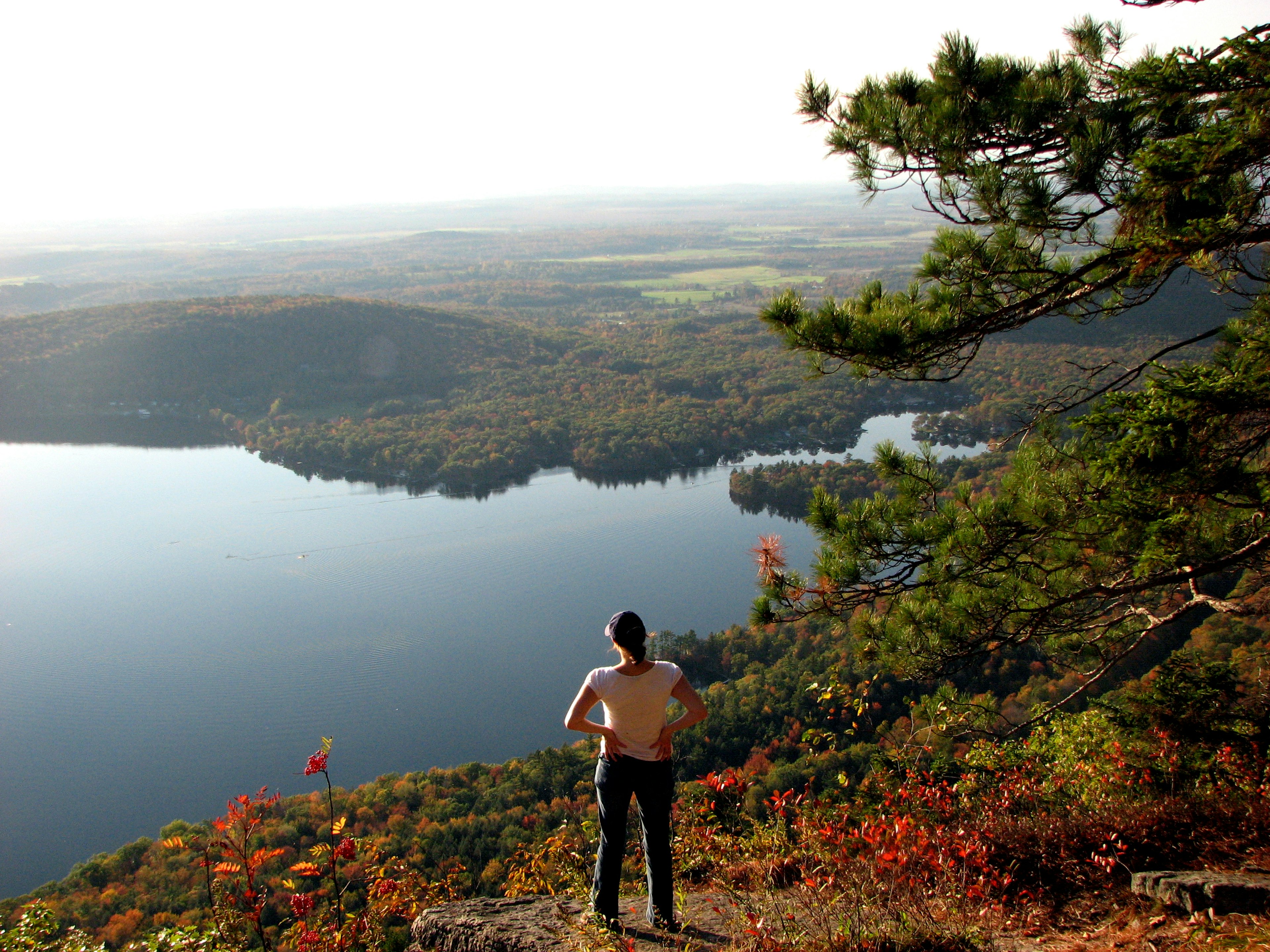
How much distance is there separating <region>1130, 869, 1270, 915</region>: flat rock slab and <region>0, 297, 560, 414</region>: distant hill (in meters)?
37.9

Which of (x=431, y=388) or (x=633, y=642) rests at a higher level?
(x=633, y=642)

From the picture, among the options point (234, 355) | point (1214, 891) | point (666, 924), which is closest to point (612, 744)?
point (666, 924)

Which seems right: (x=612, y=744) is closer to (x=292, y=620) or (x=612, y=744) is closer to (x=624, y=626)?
(x=624, y=626)

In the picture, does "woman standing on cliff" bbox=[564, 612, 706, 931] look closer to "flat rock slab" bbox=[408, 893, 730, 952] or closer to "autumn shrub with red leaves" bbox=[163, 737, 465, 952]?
"flat rock slab" bbox=[408, 893, 730, 952]

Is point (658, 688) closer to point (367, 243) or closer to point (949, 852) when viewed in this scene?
point (949, 852)

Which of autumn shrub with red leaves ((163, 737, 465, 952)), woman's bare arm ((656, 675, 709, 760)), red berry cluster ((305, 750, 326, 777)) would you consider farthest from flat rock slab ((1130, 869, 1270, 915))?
red berry cluster ((305, 750, 326, 777))

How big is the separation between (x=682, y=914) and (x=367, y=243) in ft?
395

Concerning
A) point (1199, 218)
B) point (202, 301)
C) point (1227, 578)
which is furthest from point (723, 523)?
point (202, 301)

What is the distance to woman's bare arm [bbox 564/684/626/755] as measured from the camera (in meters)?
1.97

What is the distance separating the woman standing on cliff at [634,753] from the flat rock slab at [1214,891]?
1.23 meters

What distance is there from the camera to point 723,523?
74.6 ft

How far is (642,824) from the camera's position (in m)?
2.08

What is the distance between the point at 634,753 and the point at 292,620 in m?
18.2

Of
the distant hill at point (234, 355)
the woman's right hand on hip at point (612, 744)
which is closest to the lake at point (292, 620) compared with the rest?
the distant hill at point (234, 355)
